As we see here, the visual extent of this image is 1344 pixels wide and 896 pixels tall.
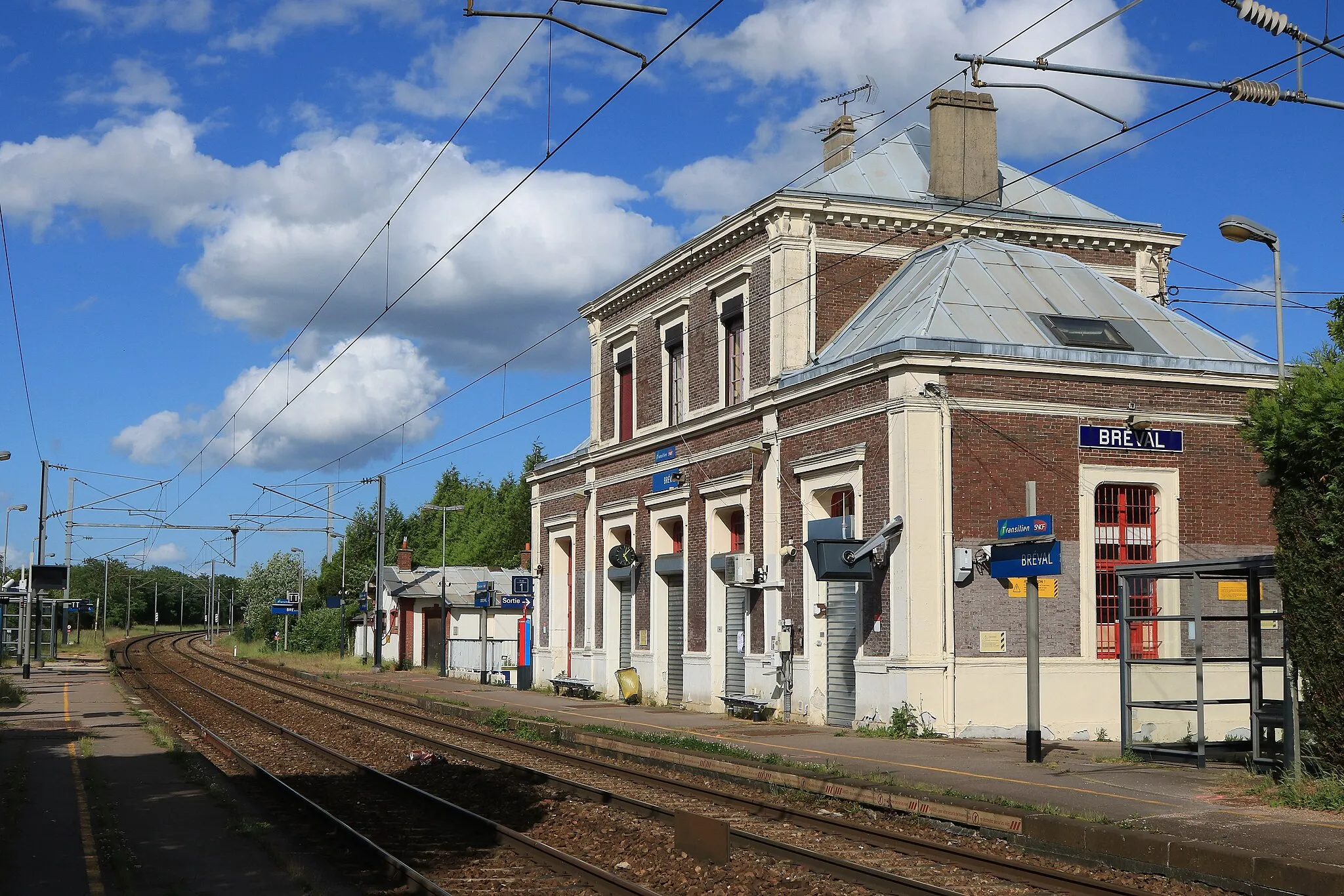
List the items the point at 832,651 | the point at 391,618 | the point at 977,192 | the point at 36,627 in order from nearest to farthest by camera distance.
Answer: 1. the point at 832,651
2. the point at 977,192
3. the point at 36,627
4. the point at 391,618

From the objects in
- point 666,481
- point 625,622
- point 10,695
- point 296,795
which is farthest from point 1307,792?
point 10,695

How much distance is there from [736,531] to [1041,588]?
8002 millimetres

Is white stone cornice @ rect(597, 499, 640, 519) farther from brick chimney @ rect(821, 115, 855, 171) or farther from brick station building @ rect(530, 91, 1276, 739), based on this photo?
brick chimney @ rect(821, 115, 855, 171)

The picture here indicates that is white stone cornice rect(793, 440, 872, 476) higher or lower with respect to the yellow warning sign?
higher

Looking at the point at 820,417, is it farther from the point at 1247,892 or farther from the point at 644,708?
the point at 1247,892

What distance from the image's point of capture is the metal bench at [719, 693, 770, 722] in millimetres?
24562

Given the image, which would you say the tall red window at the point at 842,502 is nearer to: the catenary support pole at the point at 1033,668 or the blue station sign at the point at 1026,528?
the blue station sign at the point at 1026,528

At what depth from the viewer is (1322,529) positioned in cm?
1302

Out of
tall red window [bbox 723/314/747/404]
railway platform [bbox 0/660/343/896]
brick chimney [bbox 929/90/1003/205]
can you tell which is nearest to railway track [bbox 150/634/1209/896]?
railway platform [bbox 0/660/343/896]

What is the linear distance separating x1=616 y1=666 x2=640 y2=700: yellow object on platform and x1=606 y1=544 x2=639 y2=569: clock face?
8.02ft

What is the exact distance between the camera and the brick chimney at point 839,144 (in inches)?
1231

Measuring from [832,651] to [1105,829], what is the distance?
12.4 metres

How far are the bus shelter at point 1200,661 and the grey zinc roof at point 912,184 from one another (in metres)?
9.09

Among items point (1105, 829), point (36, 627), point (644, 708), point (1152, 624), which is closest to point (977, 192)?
point (1152, 624)
